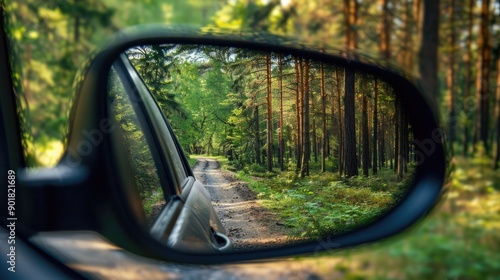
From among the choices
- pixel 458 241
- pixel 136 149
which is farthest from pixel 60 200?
pixel 458 241

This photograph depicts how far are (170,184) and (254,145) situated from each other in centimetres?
31

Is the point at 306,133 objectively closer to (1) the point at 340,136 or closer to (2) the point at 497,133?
(1) the point at 340,136

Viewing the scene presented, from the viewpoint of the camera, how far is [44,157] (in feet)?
5.88

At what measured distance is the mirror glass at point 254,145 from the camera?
120 centimetres

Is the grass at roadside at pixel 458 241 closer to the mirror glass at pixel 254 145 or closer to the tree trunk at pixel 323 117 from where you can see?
the mirror glass at pixel 254 145

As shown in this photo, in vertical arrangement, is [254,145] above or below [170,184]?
above

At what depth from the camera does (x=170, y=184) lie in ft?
4.54

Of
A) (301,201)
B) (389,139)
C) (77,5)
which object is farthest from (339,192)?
(77,5)

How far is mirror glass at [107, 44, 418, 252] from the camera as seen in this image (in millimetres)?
1197

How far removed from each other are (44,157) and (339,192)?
1091 mm

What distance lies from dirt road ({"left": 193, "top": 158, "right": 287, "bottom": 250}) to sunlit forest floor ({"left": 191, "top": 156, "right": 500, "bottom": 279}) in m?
2.07

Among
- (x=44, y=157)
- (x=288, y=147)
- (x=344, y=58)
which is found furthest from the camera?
(x=44, y=157)

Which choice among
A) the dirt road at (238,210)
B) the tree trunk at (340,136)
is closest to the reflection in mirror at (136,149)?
the dirt road at (238,210)

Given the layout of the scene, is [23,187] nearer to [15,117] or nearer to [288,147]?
[15,117]
